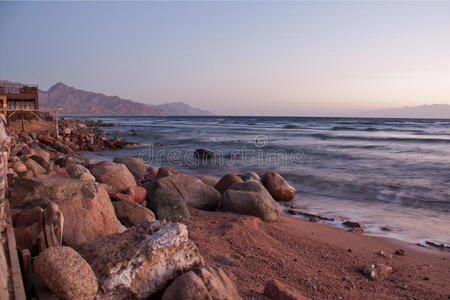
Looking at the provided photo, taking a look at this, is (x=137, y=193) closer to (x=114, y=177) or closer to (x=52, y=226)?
(x=114, y=177)

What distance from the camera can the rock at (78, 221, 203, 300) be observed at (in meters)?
2.69

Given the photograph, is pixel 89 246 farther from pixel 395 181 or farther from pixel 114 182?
pixel 395 181

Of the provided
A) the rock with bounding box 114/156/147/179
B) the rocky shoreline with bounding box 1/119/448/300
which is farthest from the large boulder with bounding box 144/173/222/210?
the rock with bounding box 114/156/147/179

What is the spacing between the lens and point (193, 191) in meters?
6.98

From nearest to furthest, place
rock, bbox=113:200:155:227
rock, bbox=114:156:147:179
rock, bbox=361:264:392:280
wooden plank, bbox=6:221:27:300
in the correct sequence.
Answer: wooden plank, bbox=6:221:27:300 → rock, bbox=361:264:392:280 → rock, bbox=113:200:155:227 → rock, bbox=114:156:147:179

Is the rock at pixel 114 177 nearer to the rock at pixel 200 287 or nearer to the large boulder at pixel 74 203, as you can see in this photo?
the large boulder at pixel 74 203

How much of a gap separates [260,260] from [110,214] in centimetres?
211

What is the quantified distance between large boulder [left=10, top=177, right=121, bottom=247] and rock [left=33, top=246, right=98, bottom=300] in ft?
2.64

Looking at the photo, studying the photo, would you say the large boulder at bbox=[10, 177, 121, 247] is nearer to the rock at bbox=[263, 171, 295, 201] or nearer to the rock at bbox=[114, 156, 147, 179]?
the rock at bbox=[263, 171, 295, 201]

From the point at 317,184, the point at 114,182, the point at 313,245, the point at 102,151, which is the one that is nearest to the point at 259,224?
the point at 313,245

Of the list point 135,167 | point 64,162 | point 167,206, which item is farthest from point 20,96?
point 167,206

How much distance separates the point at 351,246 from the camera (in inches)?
212

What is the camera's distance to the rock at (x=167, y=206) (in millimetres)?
5667

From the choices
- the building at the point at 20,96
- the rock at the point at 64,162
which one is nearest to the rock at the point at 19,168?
the rock at the point at 64,162
